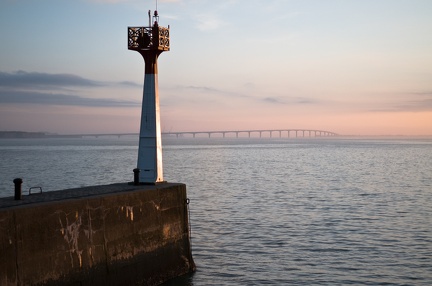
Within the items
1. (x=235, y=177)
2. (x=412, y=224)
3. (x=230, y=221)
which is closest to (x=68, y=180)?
(x=235, y=177)

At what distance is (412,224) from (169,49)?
49.8 ft

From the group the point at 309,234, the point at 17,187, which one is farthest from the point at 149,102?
the point at 309,234

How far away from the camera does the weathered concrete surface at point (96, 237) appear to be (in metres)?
11.3

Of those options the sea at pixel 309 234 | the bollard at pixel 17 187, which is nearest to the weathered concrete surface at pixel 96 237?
the bollard at pixel 17 187

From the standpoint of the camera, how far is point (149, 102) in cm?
1852

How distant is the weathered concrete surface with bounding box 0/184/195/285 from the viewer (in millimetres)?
11328

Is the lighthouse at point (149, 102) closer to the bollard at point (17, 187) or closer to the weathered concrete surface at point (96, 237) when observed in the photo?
the weathered concrete surface at point (96, 237)

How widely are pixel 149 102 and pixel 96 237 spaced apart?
20.3 feet

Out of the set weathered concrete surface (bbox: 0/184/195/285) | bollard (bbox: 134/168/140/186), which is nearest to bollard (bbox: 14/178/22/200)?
weathered concrete surface (bbox: 0/184/195/285)

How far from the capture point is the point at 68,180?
48.7 metres

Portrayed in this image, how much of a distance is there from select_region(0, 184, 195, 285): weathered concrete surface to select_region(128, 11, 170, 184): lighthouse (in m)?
1.05

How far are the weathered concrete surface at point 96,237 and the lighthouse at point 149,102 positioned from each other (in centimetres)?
105

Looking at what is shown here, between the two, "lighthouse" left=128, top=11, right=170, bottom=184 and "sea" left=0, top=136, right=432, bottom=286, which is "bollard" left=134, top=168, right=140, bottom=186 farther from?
"sea" left=0, top=136, right=432, bottom=286

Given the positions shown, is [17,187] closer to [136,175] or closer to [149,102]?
[136,175]
